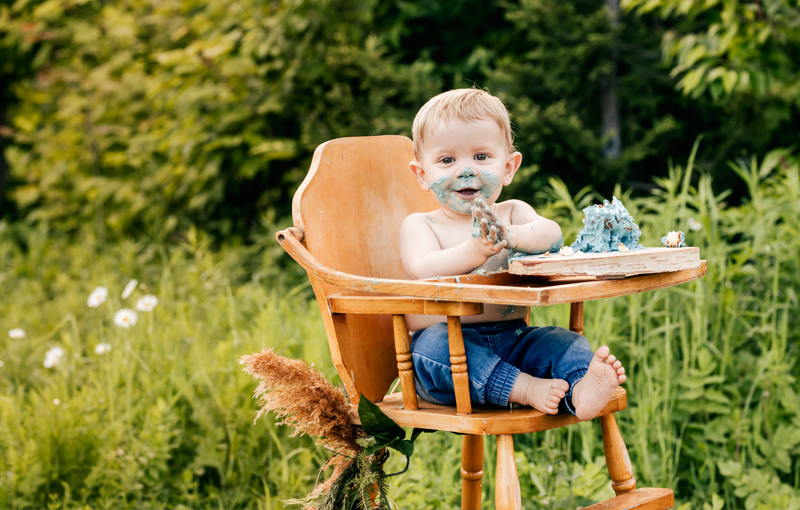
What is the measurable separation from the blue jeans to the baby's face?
341 mm

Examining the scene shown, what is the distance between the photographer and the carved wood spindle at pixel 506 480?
5.24 ft

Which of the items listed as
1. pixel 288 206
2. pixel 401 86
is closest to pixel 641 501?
pixel 401 86

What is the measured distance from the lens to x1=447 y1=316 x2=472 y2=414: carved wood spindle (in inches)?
63.1

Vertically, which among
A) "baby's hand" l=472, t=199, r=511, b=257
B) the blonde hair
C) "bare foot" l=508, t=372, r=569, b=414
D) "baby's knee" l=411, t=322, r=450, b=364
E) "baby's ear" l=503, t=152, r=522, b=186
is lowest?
"bare foot" l=508, t=372, r=569, b=414

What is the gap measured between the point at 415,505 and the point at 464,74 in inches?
141

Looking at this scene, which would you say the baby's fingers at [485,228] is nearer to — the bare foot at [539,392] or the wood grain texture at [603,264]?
the wood grain texture at [603,264]

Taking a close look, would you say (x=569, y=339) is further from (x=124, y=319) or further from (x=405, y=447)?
(x=124, y=319)

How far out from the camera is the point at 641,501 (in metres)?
1.77

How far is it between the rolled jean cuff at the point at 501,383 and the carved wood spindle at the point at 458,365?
2.7 inches

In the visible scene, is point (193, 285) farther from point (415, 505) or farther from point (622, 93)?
point (622, 93)

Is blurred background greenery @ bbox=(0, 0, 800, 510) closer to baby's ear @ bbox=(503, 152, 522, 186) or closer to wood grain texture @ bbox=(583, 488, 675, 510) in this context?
wood grain texture @ bbox=(583, 488, 675, 510)

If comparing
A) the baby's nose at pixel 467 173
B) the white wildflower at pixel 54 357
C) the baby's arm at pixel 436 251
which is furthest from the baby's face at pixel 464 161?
the white wildflower at pixel 54 357

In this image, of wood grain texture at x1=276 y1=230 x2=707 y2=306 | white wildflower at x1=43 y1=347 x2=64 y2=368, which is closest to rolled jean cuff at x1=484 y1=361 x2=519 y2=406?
wood grain texture at x1=276 y1=230 x2=707 y2=306

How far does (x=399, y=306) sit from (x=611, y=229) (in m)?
0.56
